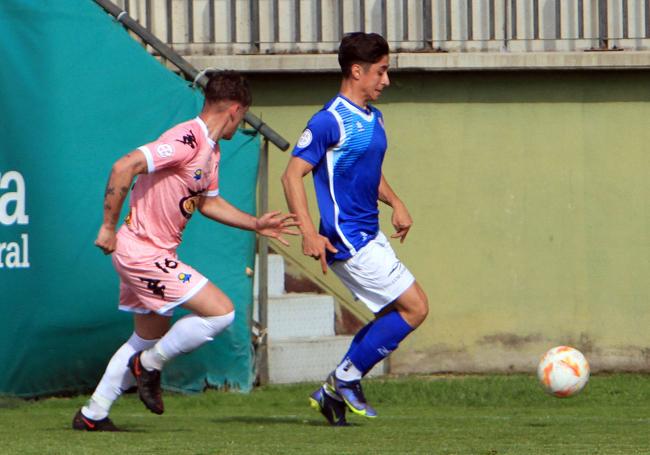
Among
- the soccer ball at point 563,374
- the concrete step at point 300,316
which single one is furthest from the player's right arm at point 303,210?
the concrete step at point 300,316

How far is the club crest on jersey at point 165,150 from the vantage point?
6.79 m

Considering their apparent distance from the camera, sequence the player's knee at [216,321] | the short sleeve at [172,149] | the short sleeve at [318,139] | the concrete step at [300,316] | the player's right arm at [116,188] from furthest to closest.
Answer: the concrete step at [300,316]
the short sleeve at [318,139]
the player's knee at [216,321]
the short sleeve at [172,149]
the player's right arm at [116,188]

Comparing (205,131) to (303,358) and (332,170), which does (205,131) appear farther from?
(303,358)

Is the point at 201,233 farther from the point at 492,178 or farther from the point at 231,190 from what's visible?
the point at 492,178

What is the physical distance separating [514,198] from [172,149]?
4660 mm

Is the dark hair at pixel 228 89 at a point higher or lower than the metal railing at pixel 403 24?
lower

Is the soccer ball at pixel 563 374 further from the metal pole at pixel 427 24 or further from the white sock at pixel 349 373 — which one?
the metal pole at pixel 427 24

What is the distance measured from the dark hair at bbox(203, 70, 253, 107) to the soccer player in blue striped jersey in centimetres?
40

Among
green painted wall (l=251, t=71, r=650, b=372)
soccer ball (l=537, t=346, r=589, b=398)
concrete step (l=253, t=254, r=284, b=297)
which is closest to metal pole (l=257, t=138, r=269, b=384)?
concrete step (l=253, t=254, r=284, b=297)

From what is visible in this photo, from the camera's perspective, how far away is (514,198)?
35.9ft

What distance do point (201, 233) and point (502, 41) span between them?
3218mm

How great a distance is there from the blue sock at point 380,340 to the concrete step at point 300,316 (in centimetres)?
310

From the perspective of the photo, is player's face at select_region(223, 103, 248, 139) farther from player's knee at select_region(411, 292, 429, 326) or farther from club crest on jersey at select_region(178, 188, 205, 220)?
player's knee at select_region(411, 292, 429, 326)

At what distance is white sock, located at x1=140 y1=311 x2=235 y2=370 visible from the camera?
6.95 metres
